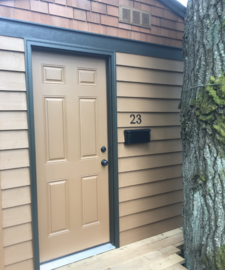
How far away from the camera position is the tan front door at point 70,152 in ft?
6.90

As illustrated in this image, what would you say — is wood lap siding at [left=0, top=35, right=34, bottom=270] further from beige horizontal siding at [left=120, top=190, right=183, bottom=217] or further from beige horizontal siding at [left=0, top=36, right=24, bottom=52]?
Result: beige horizontal siding at [left=120, top=190, right=183, bottom=217]

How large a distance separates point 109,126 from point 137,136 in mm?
320

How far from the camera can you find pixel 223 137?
1.86 metres

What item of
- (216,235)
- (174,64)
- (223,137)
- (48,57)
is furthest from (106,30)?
(216,235)

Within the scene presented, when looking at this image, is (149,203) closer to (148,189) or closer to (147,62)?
(148,189)

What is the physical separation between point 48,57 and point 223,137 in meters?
1.63

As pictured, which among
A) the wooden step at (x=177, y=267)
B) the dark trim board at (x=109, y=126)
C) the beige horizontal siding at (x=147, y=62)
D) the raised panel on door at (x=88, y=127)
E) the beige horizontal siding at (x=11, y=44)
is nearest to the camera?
the beige horizontal siding at (x=11, y=44)

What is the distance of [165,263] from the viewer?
217 centimetres

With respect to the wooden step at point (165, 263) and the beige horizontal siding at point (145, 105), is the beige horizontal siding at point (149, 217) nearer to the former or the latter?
the wooden step at point (165, 263)

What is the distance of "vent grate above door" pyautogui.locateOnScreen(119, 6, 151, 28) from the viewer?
236 cm

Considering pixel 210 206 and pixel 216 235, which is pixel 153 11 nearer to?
pixel 210 206

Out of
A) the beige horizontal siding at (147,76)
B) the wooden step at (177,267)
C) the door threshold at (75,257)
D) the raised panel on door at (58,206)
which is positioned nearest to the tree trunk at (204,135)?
the wooden step at (177,267)

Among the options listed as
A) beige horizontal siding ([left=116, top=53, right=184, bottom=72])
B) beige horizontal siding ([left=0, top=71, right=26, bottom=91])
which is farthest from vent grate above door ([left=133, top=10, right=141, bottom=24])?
beige horizontal siding ([left=0, top=71, right=26, bottom=91])

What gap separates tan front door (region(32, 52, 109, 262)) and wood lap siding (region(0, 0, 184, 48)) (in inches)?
11.6
